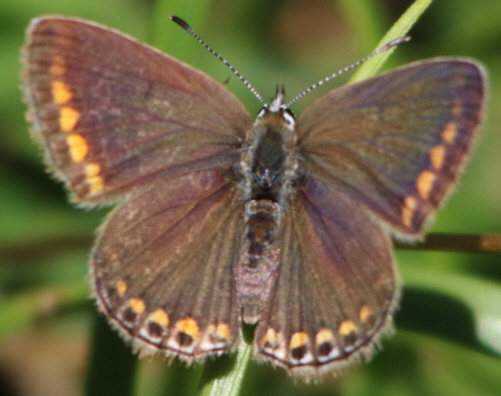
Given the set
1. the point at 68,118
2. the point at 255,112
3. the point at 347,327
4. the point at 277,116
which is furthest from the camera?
the point at 255,112

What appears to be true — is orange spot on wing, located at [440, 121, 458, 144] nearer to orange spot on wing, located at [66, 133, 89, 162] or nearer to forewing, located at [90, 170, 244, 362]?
forewing, located at [90, 170, 244, 362]

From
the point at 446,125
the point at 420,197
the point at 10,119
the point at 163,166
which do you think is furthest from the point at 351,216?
the point at 10,119

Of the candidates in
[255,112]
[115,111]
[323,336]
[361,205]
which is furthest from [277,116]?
[255,112]

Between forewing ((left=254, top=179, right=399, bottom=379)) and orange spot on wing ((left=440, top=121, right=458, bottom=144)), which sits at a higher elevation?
orange spot on wing ((left=440, top=121, right=458, bottom=144))

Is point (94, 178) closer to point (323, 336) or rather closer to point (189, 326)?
point (189, 326)

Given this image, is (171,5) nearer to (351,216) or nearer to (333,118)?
(333,118)

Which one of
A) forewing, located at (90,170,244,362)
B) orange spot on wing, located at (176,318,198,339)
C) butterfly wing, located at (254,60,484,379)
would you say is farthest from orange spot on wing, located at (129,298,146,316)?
butterfly wing, located at (254,60,484,379)

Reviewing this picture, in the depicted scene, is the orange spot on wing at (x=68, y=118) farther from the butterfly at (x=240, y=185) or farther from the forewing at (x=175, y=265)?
the forewing at (x=175, y=265)
